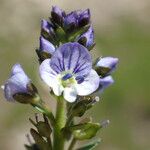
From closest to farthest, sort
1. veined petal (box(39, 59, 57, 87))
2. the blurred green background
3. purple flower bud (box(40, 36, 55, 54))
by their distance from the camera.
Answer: veined petal (box(39, 59, 57, 87))
purple flower bud (box(40, 36, 55, 54))
the blurred green background

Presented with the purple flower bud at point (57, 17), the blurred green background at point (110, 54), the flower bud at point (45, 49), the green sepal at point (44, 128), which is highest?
the blurred green background at point (110, 54)

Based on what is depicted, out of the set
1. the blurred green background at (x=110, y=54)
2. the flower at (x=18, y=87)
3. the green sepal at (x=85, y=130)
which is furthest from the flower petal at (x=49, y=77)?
the blurred green background at (x=110, y=54)

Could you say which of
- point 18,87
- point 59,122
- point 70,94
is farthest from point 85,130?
point 18,87

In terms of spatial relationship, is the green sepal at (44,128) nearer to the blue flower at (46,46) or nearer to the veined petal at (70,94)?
the veined petal at (70,94)

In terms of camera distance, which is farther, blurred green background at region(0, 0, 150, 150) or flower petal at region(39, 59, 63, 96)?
blurred green background at region(0, 0, 150, 150)

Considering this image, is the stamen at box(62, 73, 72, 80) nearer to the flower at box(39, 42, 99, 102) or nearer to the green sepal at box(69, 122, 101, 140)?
the flower at box(39, 42, 99, 102)

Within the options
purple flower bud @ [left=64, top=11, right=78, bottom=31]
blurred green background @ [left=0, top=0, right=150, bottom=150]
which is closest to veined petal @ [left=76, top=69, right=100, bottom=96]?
purple flower bud @ [left=64, top=11, right=78, bottom=31]

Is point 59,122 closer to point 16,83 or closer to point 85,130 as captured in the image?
point 85,130
